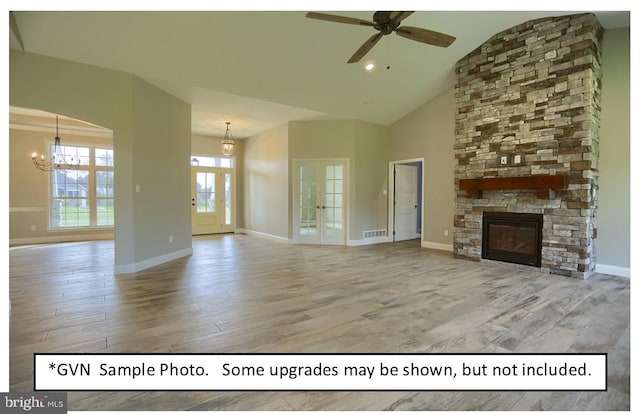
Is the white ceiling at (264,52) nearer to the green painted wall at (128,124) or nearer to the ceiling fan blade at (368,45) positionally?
the green painted wall at (128,124)

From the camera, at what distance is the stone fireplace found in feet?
14.2

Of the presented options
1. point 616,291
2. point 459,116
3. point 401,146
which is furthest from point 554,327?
point 401,146

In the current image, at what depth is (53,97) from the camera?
13.1 feet

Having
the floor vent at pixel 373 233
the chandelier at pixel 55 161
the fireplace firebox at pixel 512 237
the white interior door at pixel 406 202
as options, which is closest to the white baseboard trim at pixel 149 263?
the floor vent at pixel 373 233

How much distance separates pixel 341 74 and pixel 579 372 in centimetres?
490

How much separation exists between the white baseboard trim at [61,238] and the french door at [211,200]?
2312mm

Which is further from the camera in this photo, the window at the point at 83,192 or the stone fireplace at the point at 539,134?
the window at the point at 83,192

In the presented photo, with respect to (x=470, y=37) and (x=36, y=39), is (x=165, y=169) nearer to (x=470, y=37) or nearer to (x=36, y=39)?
(x=36, y=39)

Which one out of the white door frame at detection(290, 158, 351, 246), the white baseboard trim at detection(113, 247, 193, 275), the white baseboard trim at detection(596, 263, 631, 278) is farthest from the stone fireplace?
the white baseboard trim at detection(113, 247, 193, 275)

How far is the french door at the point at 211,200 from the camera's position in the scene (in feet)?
29.1

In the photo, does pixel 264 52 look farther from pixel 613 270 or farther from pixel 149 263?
pixel 613 270

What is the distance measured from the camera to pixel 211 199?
917 cm

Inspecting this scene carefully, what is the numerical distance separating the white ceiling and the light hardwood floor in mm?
3001

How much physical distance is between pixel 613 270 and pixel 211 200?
898 centimetres
